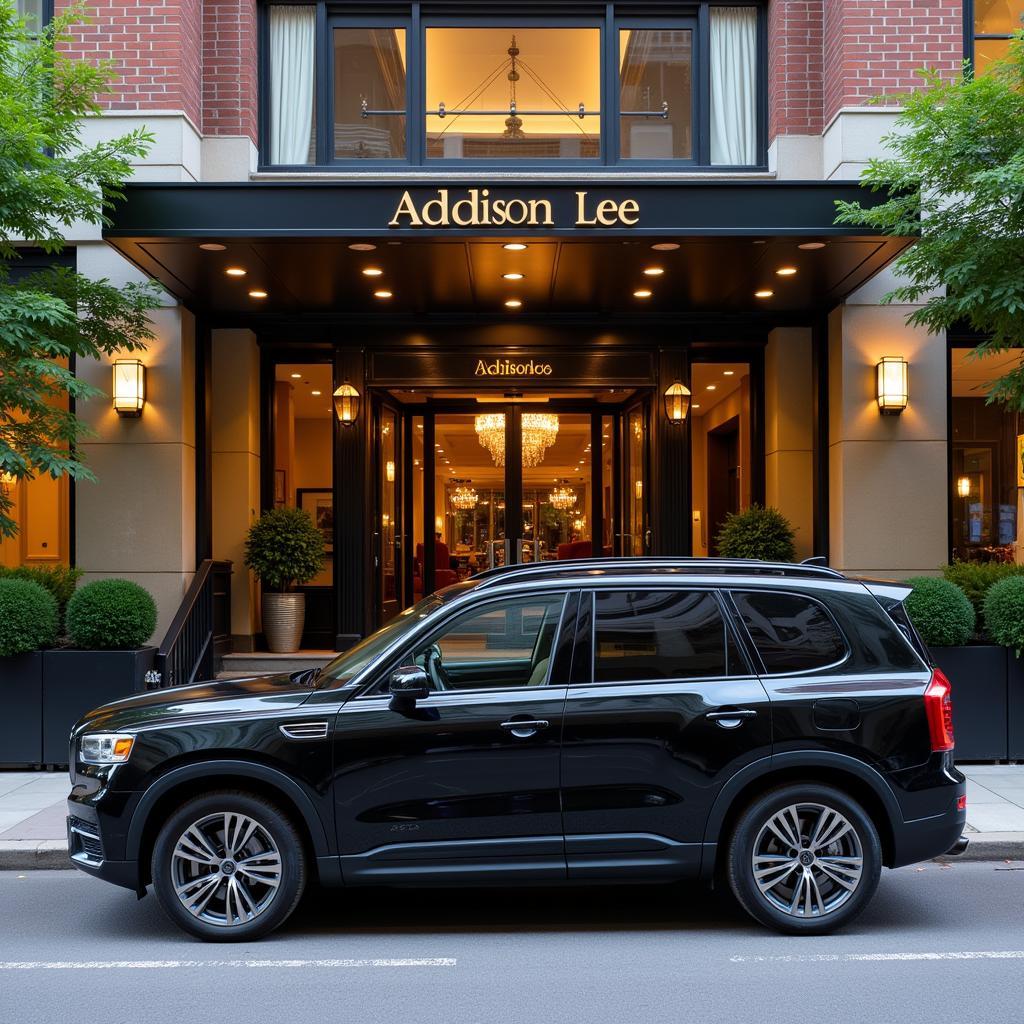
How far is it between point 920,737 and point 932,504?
670 cm

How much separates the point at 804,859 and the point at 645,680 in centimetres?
121

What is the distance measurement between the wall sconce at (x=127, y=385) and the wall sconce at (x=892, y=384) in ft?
26.1

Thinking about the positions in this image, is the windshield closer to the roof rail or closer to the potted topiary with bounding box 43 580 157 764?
the roof rail

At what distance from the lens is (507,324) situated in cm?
1245

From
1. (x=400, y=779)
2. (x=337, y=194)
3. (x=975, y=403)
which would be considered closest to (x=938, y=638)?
(x=975, y=403)

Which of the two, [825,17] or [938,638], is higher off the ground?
[825,17]

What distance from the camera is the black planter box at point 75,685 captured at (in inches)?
360

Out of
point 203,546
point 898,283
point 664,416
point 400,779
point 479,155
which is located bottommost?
point 400,779

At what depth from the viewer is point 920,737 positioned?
5.33 metres

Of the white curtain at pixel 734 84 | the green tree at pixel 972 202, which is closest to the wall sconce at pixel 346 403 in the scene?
the white curtain at pixel 734 84

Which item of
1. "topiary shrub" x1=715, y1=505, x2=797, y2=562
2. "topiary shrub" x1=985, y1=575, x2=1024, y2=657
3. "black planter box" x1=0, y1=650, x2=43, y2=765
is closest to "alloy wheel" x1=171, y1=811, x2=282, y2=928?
"black planter box" x1=0, y1=650, x2=43, y2=765

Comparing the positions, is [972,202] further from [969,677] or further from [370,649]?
[370,649]

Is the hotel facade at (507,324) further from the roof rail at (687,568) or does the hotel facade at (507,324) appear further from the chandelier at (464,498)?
the roof rail at (687,568)

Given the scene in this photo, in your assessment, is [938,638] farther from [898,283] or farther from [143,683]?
[143,683]
